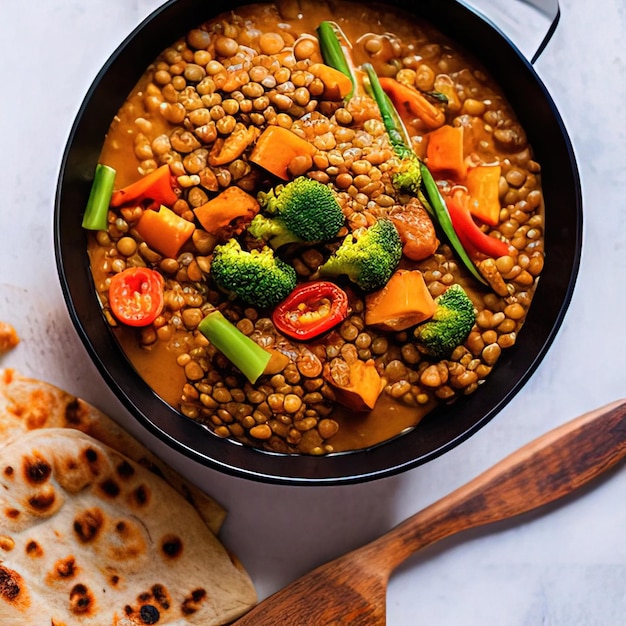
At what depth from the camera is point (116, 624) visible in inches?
156

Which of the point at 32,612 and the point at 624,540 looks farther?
the point at 624,540

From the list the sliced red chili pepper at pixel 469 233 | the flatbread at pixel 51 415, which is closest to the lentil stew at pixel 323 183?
the sliced red chili pepper at pixel 469 233

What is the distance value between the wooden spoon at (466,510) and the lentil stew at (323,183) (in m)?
0.70

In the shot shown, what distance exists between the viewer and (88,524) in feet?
13.0

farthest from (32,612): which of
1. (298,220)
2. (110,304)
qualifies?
(298,220)

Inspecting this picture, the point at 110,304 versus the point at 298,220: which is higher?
the point at 298,220

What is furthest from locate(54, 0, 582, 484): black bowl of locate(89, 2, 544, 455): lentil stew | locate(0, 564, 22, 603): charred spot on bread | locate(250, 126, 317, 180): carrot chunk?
locate(0, 564, 22, 603): charred spot on bread

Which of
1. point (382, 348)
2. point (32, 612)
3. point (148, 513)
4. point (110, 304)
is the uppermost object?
point (382, 348)

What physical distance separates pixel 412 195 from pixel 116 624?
256 cm

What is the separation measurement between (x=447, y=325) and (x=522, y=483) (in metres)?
1.20

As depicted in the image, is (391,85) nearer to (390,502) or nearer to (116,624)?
(390,502)

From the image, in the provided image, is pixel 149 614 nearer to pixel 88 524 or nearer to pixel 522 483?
pixel 88 524

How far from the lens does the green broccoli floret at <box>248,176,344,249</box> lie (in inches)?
134

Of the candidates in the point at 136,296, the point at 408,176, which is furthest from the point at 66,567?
the point at 408,176
